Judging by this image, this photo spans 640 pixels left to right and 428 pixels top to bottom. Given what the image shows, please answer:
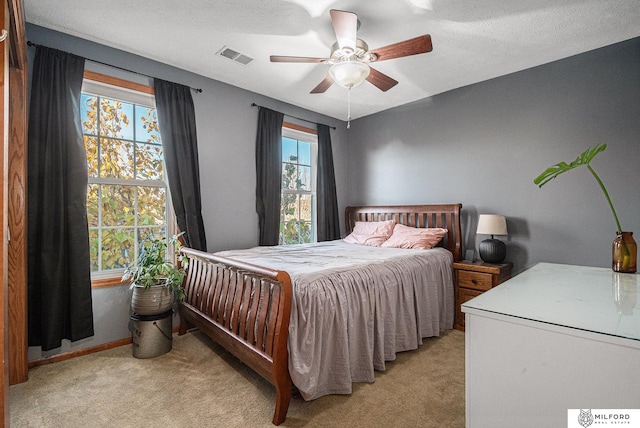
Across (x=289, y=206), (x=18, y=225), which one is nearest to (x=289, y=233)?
(x=289, y=206)

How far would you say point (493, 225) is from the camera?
3053 millimetres

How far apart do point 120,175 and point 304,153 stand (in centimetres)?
231

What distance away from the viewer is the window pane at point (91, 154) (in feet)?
8.75

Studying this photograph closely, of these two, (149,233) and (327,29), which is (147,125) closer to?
(149,233)

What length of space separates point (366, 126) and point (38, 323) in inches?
Answer: 166

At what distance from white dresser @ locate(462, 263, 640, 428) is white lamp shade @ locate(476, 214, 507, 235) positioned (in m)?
1.97

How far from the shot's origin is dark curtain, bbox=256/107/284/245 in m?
3.62

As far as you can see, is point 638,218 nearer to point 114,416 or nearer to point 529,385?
point 529,385

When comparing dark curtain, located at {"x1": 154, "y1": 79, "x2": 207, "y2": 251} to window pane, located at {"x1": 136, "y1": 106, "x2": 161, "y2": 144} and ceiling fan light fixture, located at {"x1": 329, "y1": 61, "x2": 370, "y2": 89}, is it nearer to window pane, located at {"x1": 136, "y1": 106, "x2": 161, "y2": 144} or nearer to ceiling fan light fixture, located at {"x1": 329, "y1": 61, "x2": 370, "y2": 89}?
window pane, located at {"x1": 136, "y1": 106, "x2": 161, "y2": 144}

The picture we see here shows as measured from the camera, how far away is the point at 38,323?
2.31 meters

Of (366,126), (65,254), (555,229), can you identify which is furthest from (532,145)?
(65,254)

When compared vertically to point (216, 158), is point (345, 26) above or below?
above

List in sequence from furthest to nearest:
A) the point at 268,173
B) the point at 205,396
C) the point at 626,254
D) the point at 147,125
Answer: the point at 268,173
the point at 147,125
the point at 205,396
the point at 626,254
